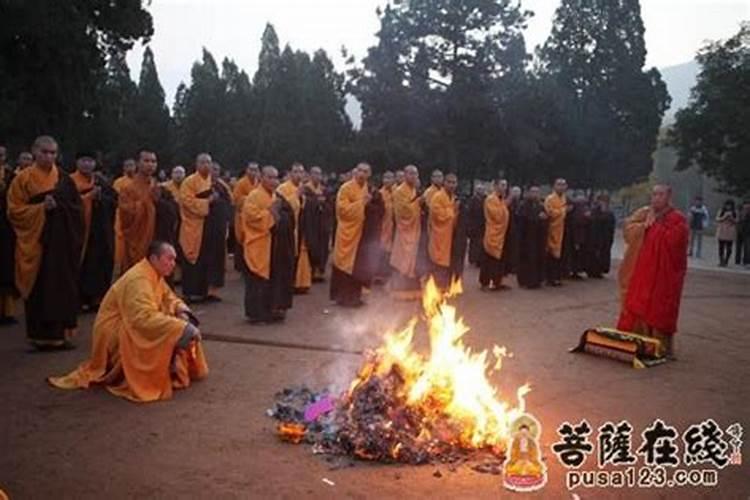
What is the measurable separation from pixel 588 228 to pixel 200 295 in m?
8.20

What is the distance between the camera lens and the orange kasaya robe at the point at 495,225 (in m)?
13.1

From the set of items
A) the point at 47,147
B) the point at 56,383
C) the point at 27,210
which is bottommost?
the point at 56,383

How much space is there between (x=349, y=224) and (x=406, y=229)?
3.85 feet

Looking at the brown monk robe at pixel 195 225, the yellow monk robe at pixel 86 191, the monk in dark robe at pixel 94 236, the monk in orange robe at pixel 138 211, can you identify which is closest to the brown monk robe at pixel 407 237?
the brown monk robe at pixel 195 225

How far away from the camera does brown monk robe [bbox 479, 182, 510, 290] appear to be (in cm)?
1312

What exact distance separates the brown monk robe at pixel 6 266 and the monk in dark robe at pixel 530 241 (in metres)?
8.45

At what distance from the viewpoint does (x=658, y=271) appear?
8289 mm

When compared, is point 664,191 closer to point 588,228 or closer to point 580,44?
point 588,228

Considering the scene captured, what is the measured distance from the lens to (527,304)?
39.0ft

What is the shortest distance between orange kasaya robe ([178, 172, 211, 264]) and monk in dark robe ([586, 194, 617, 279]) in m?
8.27

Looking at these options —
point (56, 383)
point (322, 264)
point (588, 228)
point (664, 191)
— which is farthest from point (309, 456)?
point (588, 228)

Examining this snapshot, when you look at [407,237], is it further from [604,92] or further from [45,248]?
[604,92]

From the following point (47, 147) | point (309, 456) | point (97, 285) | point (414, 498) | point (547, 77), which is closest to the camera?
point (414, 498)

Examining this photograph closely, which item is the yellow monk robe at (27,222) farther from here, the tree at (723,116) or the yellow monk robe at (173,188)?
the tree at (723,116)
